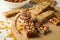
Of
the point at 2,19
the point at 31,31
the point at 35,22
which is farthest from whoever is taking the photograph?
the point at 2,19

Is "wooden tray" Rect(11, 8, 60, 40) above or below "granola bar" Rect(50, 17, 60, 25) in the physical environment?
below

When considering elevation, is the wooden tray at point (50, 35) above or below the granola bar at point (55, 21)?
below

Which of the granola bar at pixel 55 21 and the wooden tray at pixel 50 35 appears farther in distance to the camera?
the granola bar at pixel 55 21

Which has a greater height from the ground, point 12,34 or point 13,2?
point 13,2

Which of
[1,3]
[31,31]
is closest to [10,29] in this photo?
[31,31]

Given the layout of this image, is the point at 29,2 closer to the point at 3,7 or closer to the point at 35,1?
the point at 35,1

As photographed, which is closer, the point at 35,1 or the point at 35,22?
the point at 35,22

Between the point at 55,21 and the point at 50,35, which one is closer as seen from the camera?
the point at 50,35

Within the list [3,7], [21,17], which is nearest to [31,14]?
[21,17]

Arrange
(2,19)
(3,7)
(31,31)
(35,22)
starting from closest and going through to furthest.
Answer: (31,31)
(35,22)
(2,19)
(3,7)

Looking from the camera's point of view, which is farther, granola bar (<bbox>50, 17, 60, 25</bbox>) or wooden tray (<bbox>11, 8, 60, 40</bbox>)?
granola bar (<bbox>50, 17, 60, 25</bbox>)
